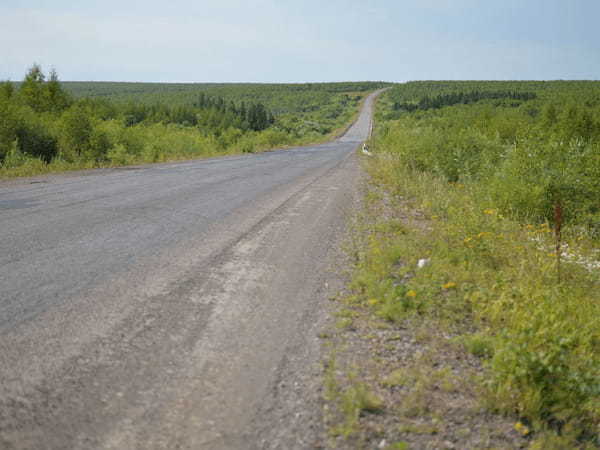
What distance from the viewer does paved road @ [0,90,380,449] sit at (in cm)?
265

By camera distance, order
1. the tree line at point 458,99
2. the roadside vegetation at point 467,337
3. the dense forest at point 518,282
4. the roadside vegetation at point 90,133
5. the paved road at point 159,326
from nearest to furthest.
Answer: the paved road at point 159,326 < the roadside vegetation at point 467,337 < the dense forest at point 518,282 < the roadside vegetation at point 90,133 < the tree line at point 458,99

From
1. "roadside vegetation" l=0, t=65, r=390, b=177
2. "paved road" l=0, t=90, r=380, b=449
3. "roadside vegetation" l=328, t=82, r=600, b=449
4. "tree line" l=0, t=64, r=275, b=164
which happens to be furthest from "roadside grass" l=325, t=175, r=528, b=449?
"tree line" l=0, t=64, r=275, b=164

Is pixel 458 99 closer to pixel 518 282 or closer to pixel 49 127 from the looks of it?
pixel 49 127

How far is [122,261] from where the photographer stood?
5.54 m

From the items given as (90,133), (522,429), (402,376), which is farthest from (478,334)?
(90,133)

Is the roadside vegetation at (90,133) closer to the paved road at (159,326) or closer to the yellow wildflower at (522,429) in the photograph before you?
the paved road at (159,326)

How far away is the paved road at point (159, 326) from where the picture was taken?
8.71 feet

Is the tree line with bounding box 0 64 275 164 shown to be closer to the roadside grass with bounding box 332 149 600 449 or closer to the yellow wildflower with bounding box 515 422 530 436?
the roadside grass with bounding box 332 149 600 449

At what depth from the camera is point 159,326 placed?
3.86 m

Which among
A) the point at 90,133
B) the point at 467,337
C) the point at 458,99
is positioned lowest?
the point at 467,337

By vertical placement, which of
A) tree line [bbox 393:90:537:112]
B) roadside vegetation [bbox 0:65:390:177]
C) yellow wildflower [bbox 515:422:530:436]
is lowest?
yellow wildflower [bbox 515:422:530:436]

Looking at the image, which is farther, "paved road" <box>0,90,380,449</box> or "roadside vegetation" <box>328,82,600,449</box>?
"roadside vegetation" <box>328,82,600,449</box>

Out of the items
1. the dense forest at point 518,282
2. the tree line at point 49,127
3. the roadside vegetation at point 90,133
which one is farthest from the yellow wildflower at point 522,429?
the tree line at point 49,127

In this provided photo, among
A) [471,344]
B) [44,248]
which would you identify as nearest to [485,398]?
[471,344]
